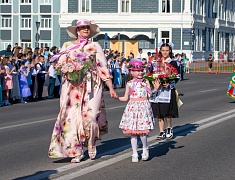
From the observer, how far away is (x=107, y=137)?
13789 mm

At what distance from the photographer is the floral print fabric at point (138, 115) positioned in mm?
10781

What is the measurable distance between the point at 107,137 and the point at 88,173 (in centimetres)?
418

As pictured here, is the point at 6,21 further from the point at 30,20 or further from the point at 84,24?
the point at 84,24

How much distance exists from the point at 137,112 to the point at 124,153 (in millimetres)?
1036

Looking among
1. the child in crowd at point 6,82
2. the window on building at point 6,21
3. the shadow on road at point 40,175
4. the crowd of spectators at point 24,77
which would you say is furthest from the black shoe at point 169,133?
the window on building at point 6,21

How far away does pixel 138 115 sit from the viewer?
10812mm

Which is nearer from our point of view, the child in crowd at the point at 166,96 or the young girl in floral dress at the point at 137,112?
the young girl in floral dress at the point at 137,112

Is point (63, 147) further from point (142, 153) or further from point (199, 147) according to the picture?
point (199, 147)

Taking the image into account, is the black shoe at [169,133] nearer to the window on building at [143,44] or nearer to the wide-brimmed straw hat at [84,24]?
the wide-brimmed straw hat at [84,24]

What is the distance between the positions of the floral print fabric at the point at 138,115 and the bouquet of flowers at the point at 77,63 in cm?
88

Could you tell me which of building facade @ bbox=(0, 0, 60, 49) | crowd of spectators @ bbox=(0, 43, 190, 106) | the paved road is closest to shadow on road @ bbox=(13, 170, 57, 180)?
the paved road

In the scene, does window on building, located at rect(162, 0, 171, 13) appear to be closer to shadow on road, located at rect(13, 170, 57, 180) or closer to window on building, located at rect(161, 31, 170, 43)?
window on building, located at rect(161, 31, 170, 43)

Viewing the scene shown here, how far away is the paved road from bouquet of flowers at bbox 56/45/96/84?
1322mm

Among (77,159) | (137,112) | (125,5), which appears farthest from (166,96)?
(125,5)
